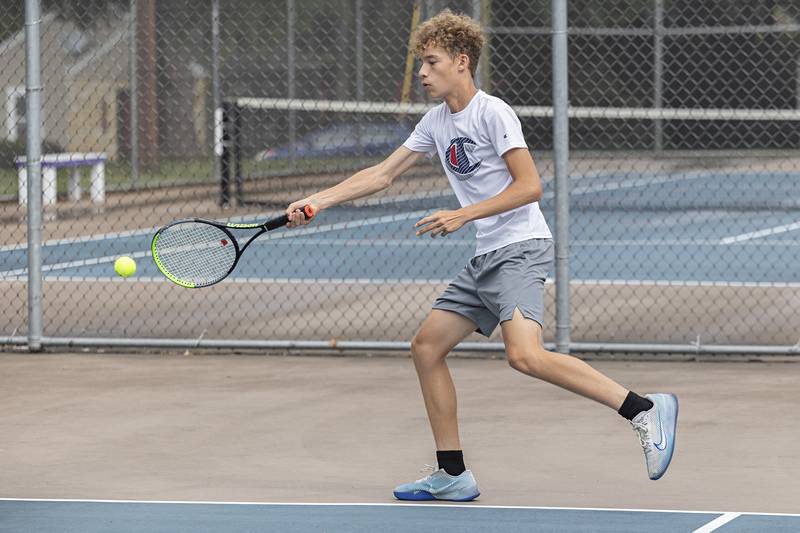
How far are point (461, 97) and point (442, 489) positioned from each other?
1.36 meters

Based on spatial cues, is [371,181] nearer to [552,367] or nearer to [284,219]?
[284,219]

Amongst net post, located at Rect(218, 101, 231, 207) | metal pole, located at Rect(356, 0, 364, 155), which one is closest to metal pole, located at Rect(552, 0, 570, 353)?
net post, located at Rect(218, 101, 231, 207)

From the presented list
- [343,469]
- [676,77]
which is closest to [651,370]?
[343,469]

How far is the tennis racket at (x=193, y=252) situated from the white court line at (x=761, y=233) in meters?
9.91

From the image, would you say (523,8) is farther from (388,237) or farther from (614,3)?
(388,237)

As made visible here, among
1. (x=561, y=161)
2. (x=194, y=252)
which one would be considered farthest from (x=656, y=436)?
(x=561, y=161)

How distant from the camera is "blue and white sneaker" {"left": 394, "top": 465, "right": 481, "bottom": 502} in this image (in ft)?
18.6

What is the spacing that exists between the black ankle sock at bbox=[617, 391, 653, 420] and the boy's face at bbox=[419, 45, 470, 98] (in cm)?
121

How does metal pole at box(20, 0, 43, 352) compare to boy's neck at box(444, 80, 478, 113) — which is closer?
boy's neck at box(444, 80, 478, 113)

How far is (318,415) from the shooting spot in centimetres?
738

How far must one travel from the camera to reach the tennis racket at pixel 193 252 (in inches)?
237

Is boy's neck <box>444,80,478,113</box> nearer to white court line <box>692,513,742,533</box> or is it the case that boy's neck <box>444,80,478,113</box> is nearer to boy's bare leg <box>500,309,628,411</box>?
boy's bare leg <box>500,309,628,411</box>

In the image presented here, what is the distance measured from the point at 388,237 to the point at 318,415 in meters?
9.14

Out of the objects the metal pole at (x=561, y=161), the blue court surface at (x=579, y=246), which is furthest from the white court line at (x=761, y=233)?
the metal pole at (x=561, y=161)
